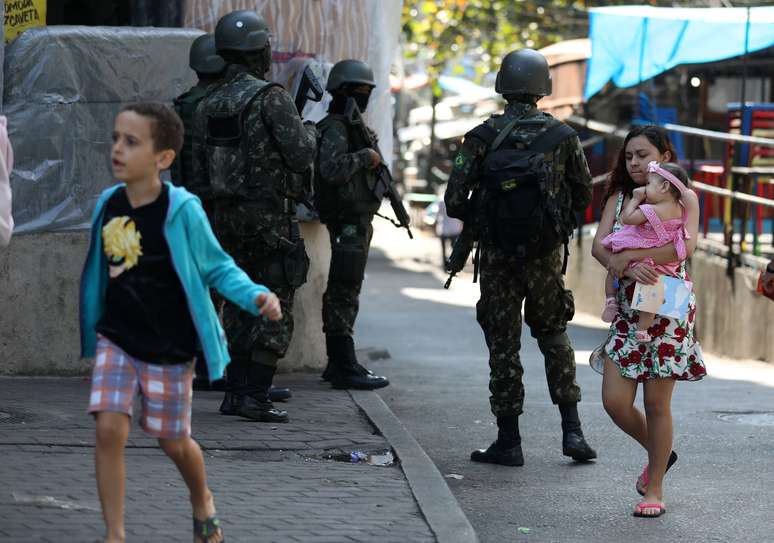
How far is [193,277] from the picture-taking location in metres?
4.85

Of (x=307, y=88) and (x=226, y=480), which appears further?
(x=307, y=88)

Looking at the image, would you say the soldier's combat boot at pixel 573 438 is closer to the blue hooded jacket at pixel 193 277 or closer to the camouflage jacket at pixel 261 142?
the camouflage jacket at pixel 261 142

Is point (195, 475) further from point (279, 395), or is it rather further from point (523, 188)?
point (279, 395)

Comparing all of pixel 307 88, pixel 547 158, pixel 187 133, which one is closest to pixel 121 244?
pixel 547 158

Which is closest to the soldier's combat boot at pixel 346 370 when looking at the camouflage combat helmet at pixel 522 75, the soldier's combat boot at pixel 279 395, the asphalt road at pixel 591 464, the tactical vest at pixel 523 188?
the asphalt road at pixel 591 464

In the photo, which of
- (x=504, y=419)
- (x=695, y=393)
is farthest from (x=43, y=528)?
(x=695, y=393)

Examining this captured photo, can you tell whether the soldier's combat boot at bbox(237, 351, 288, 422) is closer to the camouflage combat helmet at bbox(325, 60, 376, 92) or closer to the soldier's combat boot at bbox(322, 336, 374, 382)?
the soldier's combat boot at bbox(322, 336, 374, 382)

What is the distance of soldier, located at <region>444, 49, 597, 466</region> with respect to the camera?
7012 millimetres

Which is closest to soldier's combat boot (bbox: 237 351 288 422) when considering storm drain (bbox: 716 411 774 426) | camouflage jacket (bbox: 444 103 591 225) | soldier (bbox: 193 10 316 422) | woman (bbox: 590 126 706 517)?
soldier (bbox: 193 10 316 422)

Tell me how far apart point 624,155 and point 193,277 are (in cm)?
238

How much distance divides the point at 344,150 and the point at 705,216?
7.17m

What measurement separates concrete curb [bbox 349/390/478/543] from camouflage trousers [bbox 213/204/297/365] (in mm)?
667

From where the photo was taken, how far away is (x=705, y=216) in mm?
15547

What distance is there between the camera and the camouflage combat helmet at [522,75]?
723 cm
